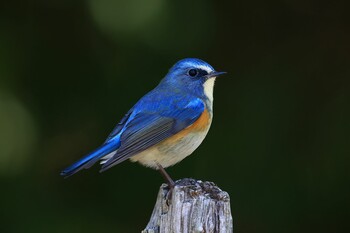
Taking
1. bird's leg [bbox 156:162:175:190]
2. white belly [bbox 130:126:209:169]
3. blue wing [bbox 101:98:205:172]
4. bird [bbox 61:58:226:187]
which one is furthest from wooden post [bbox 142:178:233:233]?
white belly [bbox 130:126:209:169]

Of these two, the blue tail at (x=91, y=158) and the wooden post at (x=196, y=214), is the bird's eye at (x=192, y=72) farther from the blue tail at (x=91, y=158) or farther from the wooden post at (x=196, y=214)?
the wooden post at (x=196, y=214)

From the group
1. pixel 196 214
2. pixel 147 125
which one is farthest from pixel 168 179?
pixel 196 214

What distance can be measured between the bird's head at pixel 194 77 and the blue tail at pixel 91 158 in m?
0.91

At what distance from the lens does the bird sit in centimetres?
498

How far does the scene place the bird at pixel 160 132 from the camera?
16.3 ft

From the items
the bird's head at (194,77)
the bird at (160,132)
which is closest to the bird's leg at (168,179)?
the bird at (160,132)

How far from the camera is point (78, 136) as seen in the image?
6664 mm

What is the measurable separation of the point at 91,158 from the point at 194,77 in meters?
1.28

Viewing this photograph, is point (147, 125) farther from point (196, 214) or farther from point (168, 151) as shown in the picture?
point (196, 214)

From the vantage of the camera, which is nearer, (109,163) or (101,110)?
Result: (109,163)

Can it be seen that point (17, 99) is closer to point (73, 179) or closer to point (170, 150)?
point (73, 179)

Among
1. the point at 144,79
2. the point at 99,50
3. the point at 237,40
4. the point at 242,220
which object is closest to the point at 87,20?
the point at 99,50

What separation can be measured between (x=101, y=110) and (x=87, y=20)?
0.84 metres

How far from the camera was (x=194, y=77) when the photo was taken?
18.9 ft
